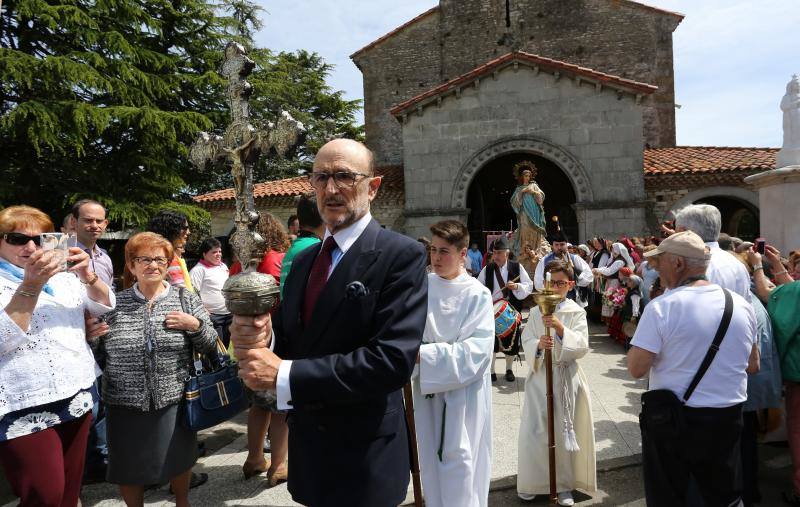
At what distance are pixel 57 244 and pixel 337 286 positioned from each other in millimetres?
1580

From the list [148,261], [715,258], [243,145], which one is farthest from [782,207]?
[148,261]

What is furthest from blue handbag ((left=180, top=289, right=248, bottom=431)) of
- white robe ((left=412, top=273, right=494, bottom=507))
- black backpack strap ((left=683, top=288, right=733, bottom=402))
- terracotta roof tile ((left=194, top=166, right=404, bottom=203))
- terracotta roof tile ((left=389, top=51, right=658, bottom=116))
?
terracotta roof tile ((left=389, top=51, right=658, bottom=116))

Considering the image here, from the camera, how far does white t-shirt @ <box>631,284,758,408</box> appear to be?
2.43 m

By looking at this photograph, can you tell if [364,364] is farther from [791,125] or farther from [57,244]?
[791,125]

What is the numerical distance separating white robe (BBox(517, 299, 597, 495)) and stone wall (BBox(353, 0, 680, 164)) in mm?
18814

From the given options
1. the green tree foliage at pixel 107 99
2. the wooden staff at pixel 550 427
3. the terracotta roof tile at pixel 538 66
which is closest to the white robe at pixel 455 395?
the wooden staff at pixel 550 427

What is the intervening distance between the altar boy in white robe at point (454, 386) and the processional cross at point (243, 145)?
2124 mm

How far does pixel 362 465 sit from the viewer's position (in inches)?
64.8

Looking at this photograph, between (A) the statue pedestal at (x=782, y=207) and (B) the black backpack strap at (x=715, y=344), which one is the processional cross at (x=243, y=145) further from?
(A) the statue pedestal at (x=782, y=207)

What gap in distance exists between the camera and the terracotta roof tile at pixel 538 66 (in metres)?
13.1

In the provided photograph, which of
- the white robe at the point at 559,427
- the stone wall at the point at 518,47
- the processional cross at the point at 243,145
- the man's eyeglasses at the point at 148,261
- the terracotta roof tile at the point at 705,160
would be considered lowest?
the white robe at the point at 559,427

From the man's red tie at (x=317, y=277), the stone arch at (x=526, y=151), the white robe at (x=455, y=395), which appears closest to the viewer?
the man's red tie at (x=317, y=277)

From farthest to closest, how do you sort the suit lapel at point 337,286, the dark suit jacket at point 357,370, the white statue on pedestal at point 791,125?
the white statue on pedestal at point 791,125 < the suit lapel at point 337,286 < the dark suit jacket at point 357,370

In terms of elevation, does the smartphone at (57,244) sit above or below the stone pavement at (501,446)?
above
